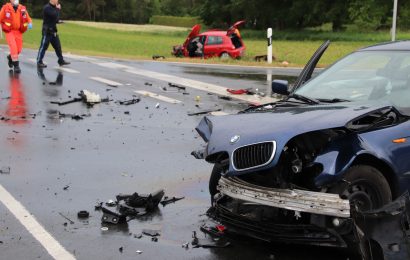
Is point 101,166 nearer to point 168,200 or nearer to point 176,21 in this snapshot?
point 168,200

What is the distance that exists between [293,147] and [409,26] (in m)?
57.5

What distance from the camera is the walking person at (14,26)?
1560cm

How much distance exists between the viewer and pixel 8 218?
5.08 metres

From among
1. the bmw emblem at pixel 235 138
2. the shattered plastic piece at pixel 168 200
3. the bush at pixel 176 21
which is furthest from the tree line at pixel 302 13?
the bmw emblem at pixel 235 138

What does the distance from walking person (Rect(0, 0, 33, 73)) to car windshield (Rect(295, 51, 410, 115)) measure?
11460mm

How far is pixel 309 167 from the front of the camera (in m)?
4.14

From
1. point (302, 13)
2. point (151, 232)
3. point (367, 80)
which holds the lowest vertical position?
point (151, 232)

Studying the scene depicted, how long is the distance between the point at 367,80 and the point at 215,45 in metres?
21.3

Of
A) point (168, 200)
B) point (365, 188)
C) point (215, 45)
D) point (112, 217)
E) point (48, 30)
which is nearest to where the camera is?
point (365, 188)

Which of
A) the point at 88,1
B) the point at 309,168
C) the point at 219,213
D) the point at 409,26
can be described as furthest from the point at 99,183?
the point at 88,1

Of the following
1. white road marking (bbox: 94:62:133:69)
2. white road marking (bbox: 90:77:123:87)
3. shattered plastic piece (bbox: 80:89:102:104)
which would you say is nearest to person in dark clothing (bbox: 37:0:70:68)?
white road marking (bbox: 94:62:133:69)

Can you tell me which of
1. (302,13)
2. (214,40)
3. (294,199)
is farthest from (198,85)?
(302,13)

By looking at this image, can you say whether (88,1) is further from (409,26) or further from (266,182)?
(266,182)

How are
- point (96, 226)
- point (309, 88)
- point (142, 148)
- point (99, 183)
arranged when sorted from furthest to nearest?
point (142, 148) < point (99, 183) < point (309, 88) < point (96, 226)
